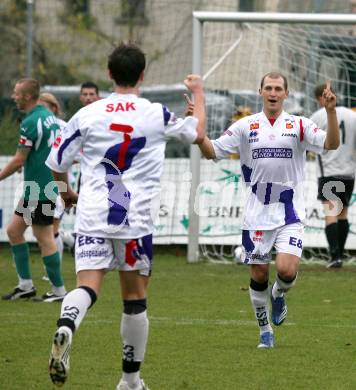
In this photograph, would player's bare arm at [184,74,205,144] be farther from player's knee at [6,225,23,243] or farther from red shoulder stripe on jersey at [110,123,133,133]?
player's knee at [6,225,23,243]

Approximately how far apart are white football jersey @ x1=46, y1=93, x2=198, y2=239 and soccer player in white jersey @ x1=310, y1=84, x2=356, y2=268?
25.5ft

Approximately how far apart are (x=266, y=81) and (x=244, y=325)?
211 cm

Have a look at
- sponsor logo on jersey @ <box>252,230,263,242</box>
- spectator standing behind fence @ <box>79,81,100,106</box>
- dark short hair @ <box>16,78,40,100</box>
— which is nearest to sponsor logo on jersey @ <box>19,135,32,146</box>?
dark short hair @ <box>16,78,40,100</box>

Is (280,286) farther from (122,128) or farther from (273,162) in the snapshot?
(122,128)

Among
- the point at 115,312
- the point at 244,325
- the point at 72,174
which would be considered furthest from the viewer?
the point at 72,174

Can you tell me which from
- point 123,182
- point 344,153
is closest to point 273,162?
point 123,182

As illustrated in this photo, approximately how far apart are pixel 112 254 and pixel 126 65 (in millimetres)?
1043

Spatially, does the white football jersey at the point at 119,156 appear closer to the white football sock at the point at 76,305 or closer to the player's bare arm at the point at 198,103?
the player's bare arm at the point at 198,103

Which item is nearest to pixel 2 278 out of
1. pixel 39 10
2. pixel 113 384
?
pixel 113 384

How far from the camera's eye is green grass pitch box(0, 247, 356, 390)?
6691 mm

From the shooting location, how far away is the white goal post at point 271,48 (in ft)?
45.3

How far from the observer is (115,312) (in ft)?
32.1

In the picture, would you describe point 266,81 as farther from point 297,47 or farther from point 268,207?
point 297,47

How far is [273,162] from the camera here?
8.17 m
